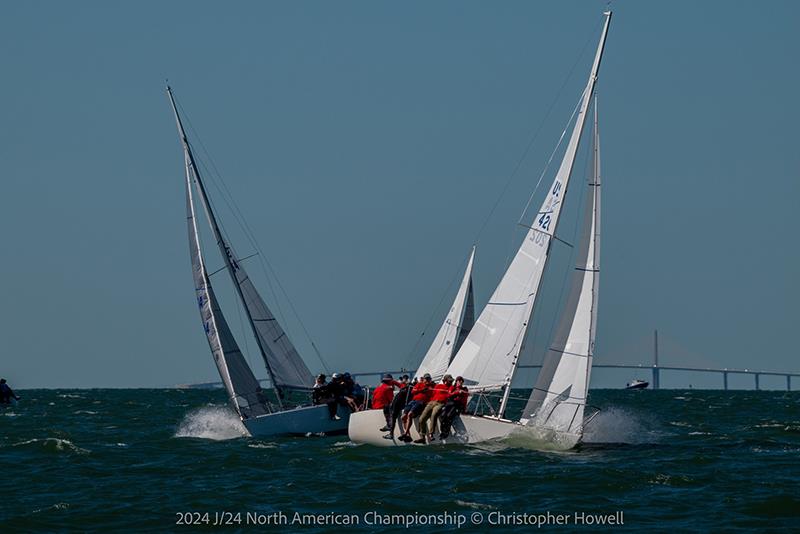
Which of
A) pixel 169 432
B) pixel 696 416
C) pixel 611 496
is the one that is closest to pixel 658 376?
pixel 696 416

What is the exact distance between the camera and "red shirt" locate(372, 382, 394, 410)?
26.9 metres

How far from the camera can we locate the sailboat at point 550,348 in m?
25.5

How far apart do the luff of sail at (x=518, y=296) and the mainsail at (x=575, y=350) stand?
2.49ft

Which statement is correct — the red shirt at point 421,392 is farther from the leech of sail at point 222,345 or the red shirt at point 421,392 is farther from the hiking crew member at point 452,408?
the leech of sail at point 222,345

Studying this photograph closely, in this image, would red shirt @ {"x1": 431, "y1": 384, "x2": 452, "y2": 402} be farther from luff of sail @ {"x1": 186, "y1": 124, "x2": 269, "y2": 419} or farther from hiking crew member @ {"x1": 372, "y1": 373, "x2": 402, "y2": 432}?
luff of sail @ {"x1": 186, "y1": 124, "x2": 269, "y2": 419}

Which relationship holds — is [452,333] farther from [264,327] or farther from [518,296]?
[518,296]

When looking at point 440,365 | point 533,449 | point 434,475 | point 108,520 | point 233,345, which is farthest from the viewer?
point 440,365

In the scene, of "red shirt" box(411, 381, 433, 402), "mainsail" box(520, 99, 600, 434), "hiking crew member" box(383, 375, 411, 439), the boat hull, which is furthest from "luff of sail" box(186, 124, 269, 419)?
"mainsail" box(520, 99, 600, 434)

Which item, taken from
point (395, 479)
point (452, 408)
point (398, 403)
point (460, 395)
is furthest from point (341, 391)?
point (395, 479)

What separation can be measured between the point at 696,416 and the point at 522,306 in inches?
683

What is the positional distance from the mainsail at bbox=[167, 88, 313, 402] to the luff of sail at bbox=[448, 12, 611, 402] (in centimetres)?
556

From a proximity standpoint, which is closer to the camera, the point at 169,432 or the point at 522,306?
the point at 522,306

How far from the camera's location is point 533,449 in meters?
25.4

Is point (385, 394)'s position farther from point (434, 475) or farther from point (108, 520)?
point (108, 520)
